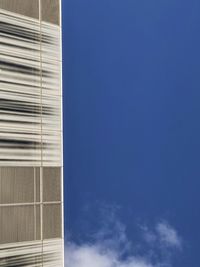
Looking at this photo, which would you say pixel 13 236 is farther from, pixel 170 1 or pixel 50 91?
pixel 170 1

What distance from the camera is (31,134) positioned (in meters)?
4.00

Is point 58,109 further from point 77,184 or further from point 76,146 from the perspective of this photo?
point 77,184

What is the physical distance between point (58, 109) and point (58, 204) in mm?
840

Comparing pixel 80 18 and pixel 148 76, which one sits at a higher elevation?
pixel 80 18

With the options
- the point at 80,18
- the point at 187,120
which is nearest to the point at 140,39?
the point at 80,18

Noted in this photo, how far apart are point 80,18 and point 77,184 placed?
161 centimetres

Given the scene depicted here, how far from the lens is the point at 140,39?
4.67 meters

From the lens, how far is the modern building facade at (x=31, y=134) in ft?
12.6

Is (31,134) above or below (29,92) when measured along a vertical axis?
below

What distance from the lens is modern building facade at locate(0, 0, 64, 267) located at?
3.83 meters

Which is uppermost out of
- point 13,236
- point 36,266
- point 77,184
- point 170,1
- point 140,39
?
point 170,1

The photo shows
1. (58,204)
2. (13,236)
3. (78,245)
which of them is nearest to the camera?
(13,236)

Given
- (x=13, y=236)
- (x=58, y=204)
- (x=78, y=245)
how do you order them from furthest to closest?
(x=78, y=245)
(x=58, y=204)
(x=13, y=236)

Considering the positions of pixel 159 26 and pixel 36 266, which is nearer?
pixel 36 266
